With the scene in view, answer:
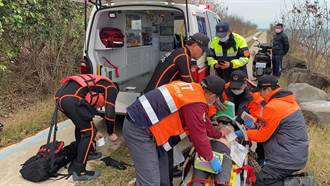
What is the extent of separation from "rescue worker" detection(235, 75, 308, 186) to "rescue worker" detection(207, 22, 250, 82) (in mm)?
2102

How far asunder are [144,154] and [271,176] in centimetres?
134

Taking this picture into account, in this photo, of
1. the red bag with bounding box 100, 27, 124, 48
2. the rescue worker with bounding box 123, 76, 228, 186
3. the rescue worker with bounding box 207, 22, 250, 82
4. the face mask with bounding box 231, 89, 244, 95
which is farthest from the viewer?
the rescue worker with bounding box 207, 22, 250, 82

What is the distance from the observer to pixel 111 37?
229 inches

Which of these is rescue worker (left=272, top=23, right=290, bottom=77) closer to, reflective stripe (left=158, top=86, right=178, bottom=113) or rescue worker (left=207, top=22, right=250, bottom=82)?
rescue worker (left=207, top=22, right=250, bottom=82)

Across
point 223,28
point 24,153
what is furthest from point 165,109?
point 223,28

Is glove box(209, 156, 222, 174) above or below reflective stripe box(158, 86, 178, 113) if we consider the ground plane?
below

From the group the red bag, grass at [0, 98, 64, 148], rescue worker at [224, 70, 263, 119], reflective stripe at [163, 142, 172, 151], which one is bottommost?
grass at [0, 98, 64, 148]

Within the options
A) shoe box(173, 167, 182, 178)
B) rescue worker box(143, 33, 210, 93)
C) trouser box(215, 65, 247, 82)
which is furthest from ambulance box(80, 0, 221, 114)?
shoe box(173, 167, 182, 178)

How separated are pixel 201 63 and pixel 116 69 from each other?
5.18 feet

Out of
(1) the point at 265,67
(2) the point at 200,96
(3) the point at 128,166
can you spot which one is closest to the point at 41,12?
(3) the point at 128,166

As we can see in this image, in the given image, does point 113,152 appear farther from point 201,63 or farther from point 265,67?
point 265,67

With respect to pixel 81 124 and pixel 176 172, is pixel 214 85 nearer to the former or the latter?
pixel 176 172

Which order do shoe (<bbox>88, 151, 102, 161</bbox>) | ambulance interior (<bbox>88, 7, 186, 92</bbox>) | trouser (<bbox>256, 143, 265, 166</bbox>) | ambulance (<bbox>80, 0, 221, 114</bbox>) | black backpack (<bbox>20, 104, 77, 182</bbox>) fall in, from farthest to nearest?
ambulance interior (<bbox>88, 7, 186, 92</bbox>) < ambulance (<bbox>80, 0, 221, 114</bbox>) < shoe (<bbox>88, 151, 102, 161</bbox>) < trouser (<bbox>256, 143, 265, 166</bbox>) < black backpack (<bbox>20, 104, 77, 182</bbox>)

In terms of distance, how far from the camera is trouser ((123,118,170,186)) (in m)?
3.25
